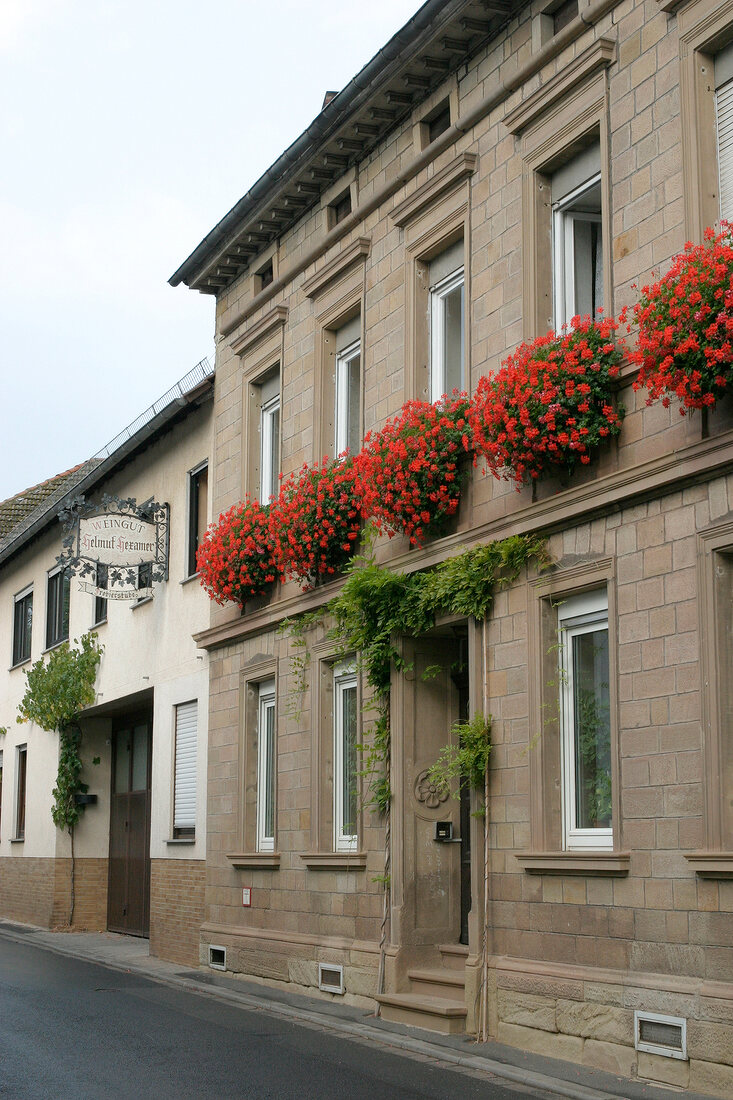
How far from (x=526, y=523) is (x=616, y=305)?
68.8 inches

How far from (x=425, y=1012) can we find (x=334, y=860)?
2.52m

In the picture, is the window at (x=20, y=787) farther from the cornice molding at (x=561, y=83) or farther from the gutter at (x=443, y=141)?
the cornice molding at (x=561, y=83)

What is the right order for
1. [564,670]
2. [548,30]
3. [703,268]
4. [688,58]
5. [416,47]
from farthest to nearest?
[416,47], [548,30], [564,670], [688,58], [703,268]

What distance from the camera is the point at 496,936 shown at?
35.0 ft

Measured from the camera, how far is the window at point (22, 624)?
27766 millimetres

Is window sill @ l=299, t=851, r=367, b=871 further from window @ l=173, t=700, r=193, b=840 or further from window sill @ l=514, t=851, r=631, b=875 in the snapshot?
window @ l=173, t=700, r=193, b=840

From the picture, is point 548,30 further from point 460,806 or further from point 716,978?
point 716,978

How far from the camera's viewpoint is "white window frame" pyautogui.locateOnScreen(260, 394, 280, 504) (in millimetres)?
16125

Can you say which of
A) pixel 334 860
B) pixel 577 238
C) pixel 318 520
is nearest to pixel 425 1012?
pixel 334 860

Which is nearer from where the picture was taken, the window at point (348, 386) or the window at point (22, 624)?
the window at point (348, 386)

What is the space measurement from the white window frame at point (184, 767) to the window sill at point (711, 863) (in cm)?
1001

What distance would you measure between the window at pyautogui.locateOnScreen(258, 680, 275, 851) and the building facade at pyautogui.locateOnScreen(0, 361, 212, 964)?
1546 mm

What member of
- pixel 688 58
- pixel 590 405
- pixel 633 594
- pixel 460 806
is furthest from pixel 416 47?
pixel 460 806

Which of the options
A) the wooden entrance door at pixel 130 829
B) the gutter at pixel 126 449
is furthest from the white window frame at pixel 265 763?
the wooden entrance door at pixel 130 829
